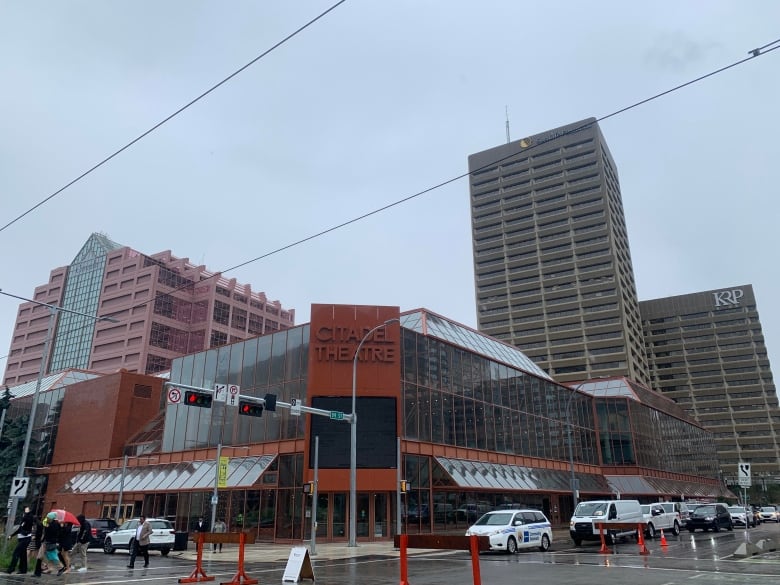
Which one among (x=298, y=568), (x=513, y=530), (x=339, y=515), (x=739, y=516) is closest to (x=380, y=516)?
(x=339, y=515)

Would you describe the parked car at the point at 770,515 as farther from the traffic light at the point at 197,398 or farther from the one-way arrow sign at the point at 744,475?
the traffic light at the point at 197,398

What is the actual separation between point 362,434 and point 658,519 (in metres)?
16.9

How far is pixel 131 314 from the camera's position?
118938mm

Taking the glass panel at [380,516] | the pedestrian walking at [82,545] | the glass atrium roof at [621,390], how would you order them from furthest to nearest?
the glass atrium roof at [621,390] → the glass panel at [380,516] → the pedestrian walking at [82,545]

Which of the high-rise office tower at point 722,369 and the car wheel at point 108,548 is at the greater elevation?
the high-rise office tower at point 722,369

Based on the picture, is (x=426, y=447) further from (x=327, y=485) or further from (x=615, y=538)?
(x=615, y=538)

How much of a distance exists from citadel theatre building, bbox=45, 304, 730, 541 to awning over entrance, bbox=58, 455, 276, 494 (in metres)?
0.11

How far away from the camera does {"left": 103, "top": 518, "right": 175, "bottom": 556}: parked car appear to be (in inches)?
1061

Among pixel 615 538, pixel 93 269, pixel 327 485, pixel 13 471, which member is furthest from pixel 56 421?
pixel 93 269

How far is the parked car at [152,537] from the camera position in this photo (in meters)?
27.0

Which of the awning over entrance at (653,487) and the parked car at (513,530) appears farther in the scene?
the awning over entrance at (653,487)

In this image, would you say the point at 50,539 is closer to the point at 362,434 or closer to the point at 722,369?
the point at 362,434

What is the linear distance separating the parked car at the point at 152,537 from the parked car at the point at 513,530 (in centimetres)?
1394

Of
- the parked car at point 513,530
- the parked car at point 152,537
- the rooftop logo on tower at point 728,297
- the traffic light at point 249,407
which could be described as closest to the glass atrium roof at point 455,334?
the parked car at point 513,530
